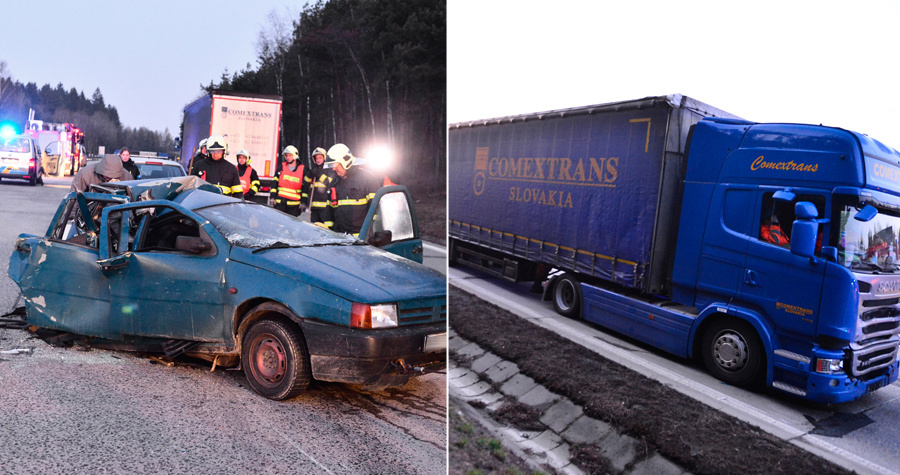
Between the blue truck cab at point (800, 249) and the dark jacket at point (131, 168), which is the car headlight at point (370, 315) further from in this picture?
the dark jacket at point (131, 168)

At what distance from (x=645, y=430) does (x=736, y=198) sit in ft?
1.56

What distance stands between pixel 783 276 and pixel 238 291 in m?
3.13

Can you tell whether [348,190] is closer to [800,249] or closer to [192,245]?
[192,245]

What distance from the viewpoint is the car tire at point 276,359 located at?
11.8 ft

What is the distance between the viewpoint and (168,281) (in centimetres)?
410

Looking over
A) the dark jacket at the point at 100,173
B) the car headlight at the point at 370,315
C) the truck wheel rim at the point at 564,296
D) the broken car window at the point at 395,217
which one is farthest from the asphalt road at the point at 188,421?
the dark jacket at the point at 100,173

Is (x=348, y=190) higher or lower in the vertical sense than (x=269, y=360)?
higher

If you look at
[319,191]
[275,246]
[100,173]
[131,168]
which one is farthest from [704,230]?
[131,168]

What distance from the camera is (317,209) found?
22.9 ft

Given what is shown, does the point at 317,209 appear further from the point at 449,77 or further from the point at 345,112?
the point at 449,77

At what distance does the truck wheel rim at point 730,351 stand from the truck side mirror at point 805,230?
0.19m

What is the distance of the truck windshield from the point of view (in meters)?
1.22

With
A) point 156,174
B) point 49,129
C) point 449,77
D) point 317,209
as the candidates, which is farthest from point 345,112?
point 449,77

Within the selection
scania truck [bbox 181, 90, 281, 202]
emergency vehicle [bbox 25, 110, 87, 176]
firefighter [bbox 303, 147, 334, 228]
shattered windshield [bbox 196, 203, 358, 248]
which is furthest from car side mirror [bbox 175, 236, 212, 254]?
emergency vehicle [bbox 25, 110, 87, 176]
